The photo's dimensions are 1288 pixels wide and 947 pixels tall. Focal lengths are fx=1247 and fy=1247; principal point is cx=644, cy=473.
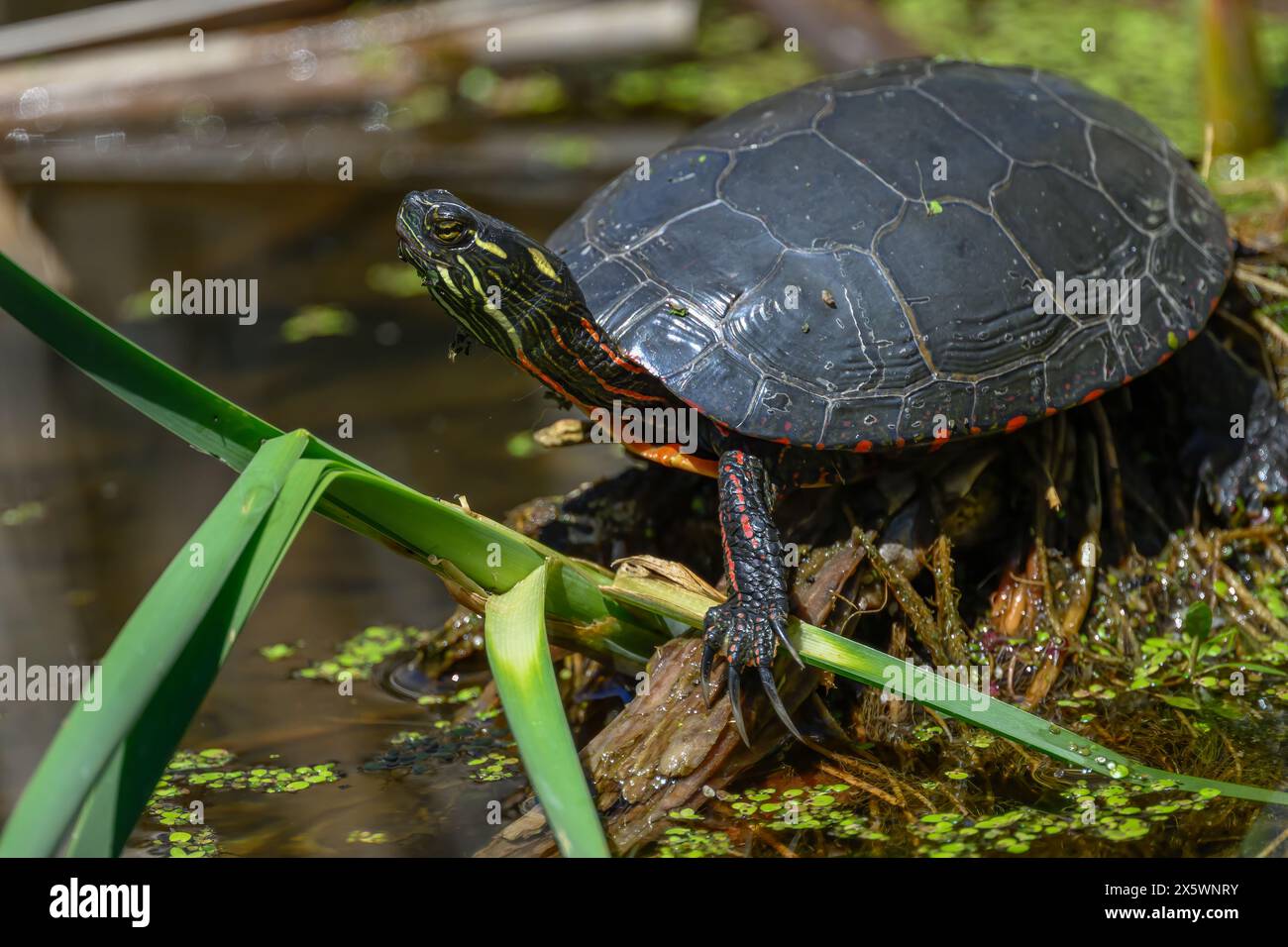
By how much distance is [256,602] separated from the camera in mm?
2205

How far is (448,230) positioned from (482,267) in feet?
0.43

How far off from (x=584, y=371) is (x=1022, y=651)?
1537 millimetres

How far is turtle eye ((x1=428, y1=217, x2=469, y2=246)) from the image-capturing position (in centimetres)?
314

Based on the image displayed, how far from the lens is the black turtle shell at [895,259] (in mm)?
3395

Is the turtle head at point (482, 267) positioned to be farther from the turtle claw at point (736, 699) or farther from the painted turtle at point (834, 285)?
the turtle claw at point (736, 699)

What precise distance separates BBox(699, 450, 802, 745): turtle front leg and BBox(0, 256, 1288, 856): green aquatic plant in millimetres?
68

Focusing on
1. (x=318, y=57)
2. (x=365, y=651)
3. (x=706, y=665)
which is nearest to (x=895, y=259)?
(x=706, y=665)

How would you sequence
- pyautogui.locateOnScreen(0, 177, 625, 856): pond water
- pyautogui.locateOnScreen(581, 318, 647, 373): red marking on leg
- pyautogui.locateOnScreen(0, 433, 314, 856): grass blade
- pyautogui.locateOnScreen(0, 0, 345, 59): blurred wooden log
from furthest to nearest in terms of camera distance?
pyautogui.locateOnScreen(0, 0, 345, 59): blurred wooden log, pyautogui.locateOnScreen(0, 177, 625, 856): pond water, pyautogui.locateOnScreen(581, 318, 647, 373): red marking on leg, pyautogui.locateOnScreen(0, 433, 314, 856): grass blade

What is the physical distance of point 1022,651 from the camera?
3.70 metres

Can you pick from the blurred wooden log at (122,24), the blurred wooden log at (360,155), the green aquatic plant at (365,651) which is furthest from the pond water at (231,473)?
the blurred wooden log at (122,24)

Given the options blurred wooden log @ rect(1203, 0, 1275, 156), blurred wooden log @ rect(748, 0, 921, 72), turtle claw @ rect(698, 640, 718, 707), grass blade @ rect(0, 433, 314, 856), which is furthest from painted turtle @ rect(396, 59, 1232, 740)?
blurred wooden log @ rect(748, 0, 921, 72)

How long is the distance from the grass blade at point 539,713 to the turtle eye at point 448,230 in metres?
0.88

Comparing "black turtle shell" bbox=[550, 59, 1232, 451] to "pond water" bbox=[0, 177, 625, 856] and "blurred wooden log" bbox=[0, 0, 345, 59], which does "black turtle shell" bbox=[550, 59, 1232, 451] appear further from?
"blurred wooden log" bbox=[0, 0, 345, 59]

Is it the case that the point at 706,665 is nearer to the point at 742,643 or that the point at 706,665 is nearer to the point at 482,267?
the point at 742,643
